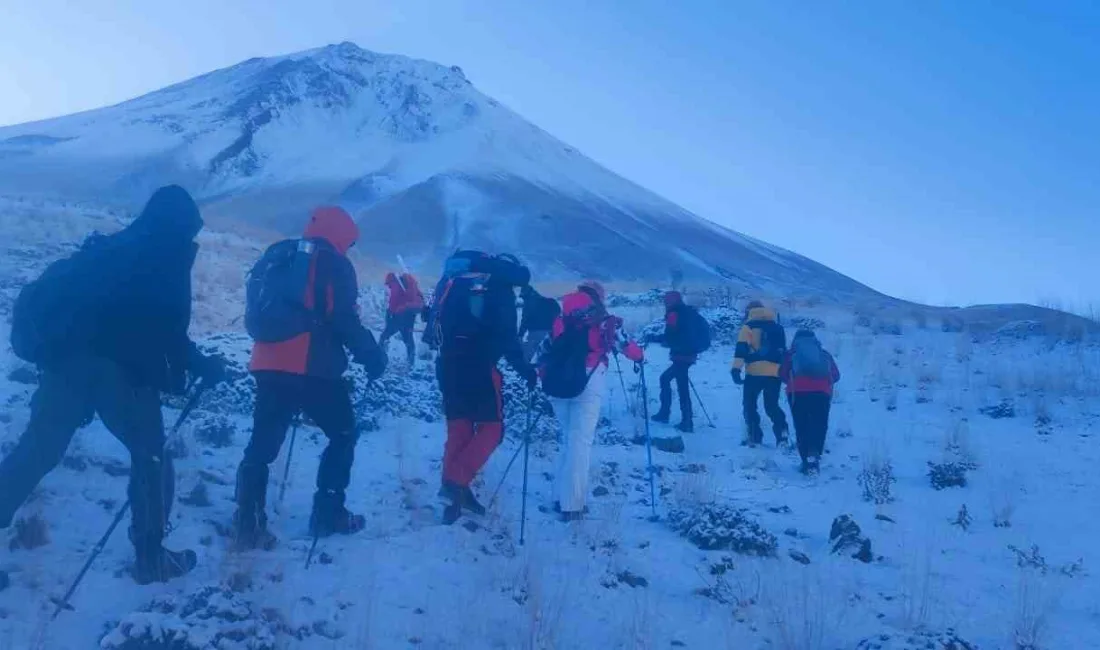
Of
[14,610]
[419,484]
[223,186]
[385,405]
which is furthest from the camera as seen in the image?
[223,186]

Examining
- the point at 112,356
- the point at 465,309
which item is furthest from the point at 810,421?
the point at 112,356

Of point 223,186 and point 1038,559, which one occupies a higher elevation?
point 223,186

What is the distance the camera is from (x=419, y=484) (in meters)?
6.67

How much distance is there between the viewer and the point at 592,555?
5480mm

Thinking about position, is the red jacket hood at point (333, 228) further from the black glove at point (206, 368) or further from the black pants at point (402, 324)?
the black pants at point (402, 324)

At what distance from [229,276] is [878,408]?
1114 cm

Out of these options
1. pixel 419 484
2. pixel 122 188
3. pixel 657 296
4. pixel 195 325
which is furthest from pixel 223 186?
pixel 419 484

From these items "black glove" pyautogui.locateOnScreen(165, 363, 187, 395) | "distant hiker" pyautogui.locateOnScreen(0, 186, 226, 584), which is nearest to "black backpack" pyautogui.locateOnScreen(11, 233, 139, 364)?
"distant hiker" pyautogui.locateOnScreen(0, 186, 226, 584)

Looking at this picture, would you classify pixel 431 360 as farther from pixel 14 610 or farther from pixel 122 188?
pixel 122 188

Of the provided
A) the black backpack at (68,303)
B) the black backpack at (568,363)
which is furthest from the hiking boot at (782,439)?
the black backpack at (68,303)

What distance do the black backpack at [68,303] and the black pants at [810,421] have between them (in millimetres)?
Answer: 6141

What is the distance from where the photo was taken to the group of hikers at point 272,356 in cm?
430

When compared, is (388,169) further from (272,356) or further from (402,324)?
(272,356)

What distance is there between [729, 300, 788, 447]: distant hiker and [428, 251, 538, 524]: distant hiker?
14.6ft
